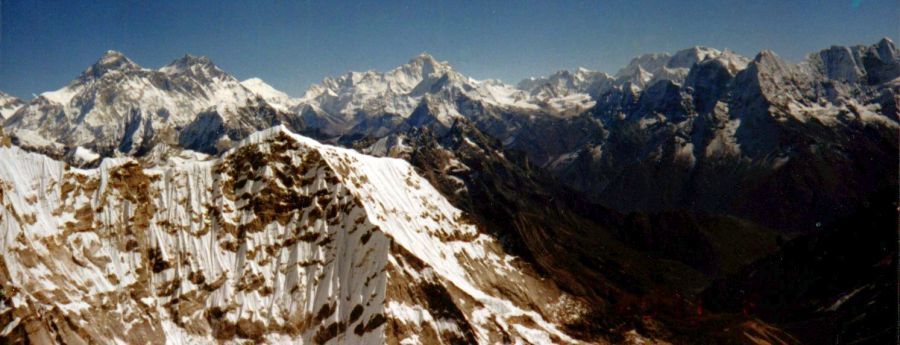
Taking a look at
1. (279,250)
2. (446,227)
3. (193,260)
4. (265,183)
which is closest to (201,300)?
(193,260)

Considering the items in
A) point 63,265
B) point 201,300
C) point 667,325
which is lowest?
point 667,325

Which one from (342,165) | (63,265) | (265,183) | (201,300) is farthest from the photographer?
(342,165)

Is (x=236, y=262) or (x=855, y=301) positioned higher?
(x=236, y=262)

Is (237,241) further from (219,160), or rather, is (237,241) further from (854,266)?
(854,266)

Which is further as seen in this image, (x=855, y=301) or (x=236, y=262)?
(x=855, y=301)

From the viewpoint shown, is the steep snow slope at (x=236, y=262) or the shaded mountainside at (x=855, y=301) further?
the shaded mountainside at (x=855, y=301)

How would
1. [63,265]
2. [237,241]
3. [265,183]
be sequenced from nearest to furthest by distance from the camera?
[63,265] → [237,241] → [265,183]

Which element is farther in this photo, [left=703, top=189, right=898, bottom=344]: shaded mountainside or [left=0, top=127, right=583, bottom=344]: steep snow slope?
[left=703, top=189, right=898, bottom=344]: shaded mountainside

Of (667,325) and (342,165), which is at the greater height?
(342,165)
